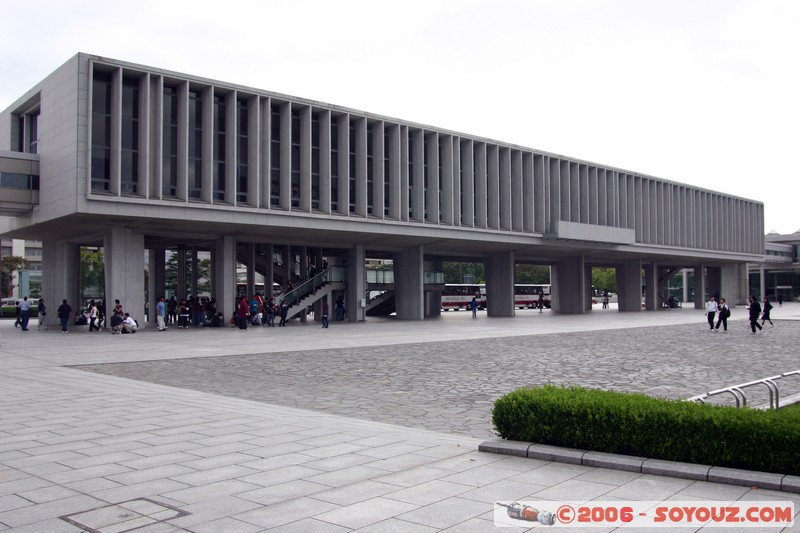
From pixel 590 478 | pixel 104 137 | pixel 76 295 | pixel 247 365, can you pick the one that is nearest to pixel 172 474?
pixel 590 478

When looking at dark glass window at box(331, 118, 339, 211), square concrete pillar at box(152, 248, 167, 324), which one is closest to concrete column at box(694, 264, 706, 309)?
dark glass window at box(331, 118, 339, 211)

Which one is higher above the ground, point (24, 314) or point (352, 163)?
point (352, 163)

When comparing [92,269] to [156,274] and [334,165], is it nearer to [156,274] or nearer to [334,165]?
[156,274]

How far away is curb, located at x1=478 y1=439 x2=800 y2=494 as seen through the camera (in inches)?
236

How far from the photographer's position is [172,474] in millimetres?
6938

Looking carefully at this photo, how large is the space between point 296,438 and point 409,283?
39.1 m

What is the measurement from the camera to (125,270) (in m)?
33.2

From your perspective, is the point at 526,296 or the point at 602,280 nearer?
the point at 526,296

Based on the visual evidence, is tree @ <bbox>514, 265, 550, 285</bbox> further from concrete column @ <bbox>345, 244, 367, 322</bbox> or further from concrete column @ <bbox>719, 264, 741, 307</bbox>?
concrete column @ <bbox>345, 244, 367, 322</bbox>

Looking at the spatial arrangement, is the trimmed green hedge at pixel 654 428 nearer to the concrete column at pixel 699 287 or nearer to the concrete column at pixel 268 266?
the concrete column at pixel 268 266

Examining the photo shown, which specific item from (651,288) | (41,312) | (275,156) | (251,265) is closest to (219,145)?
(275,156)

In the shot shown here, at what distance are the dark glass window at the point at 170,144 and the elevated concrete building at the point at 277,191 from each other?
7cm

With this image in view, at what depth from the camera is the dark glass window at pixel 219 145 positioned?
3544 cm

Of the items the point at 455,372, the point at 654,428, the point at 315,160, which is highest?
the point at 315,160
